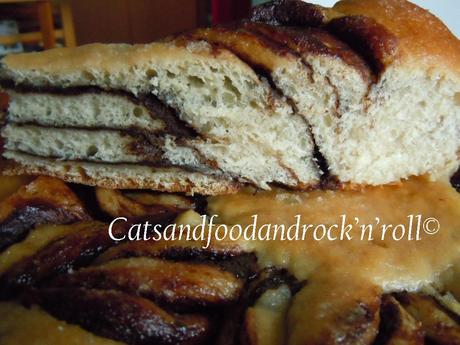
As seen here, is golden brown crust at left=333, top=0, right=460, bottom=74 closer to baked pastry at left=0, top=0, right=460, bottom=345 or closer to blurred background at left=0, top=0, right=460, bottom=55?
baked pastry at left=0, top=0, right=460, bottom=345

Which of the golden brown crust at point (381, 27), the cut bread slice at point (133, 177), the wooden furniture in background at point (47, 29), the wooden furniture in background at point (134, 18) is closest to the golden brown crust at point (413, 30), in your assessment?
the golden brown crust at point (381, 27)

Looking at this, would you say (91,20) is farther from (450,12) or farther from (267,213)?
(267,213)

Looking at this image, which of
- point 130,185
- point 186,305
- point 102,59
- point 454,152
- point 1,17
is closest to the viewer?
point 186,305

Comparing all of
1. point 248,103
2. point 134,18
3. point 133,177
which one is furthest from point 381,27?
point 134,18

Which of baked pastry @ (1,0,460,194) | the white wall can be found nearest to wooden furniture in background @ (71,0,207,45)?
the white wall

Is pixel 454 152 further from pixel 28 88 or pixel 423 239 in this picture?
pixel 28 88

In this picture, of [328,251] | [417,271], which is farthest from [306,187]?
[417,271]

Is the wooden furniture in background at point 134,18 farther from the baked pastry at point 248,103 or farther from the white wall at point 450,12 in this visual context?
the baked pastry at point 248,103
